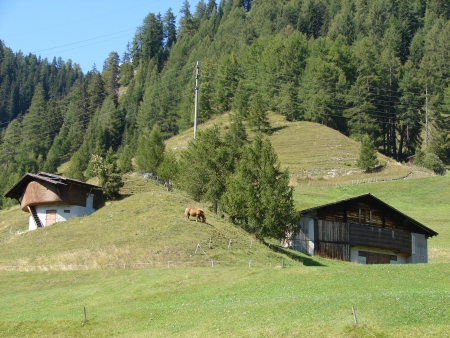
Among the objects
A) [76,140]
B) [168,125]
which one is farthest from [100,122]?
[168,125]

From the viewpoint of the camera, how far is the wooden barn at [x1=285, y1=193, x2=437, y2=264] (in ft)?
194

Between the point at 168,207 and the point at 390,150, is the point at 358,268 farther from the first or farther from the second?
the point at 390,150

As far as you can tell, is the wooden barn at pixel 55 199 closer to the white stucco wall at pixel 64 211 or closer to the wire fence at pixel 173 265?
the white stucco wall at pixel 64 211

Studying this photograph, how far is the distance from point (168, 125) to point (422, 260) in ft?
385

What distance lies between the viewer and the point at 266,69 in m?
156

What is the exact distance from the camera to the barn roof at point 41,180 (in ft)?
207

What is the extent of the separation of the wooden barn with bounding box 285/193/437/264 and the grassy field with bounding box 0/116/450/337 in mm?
2742

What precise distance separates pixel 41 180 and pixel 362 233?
108 feet

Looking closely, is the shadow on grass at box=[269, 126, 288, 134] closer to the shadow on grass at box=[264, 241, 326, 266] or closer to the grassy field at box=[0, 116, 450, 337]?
the grassy field at box=[0, 116, 450, 337]

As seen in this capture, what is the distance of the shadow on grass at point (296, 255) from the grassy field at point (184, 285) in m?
0.27


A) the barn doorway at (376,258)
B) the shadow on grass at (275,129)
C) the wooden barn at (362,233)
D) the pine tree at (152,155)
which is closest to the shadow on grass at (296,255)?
the wooden barn at (362,233)

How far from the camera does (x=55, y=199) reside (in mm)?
63156

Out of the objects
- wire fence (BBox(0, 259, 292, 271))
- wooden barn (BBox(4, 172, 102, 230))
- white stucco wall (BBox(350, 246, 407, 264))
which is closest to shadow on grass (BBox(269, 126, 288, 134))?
wooden barn (BBox(4, 172, 102, 230))

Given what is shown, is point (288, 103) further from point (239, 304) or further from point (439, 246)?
point (239, 304)
